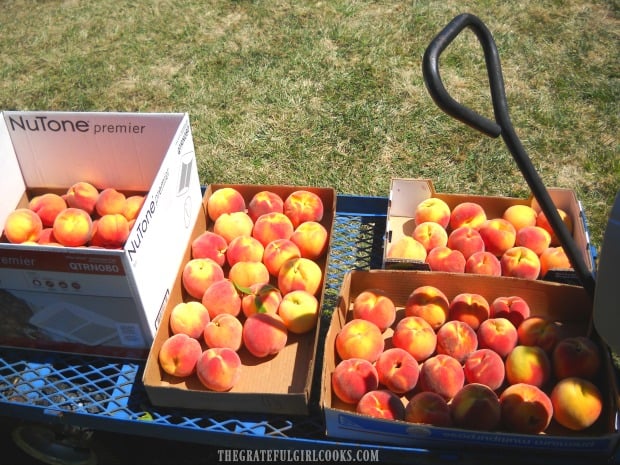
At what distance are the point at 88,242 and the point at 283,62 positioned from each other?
172 cm

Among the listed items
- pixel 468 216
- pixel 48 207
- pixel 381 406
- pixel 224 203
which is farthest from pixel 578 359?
pixel 48 207

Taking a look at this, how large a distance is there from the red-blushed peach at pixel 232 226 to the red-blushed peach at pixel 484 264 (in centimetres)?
64

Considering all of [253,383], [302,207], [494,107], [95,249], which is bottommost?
[253,383]

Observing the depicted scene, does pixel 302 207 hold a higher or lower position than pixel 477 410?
higher

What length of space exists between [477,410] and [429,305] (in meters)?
0.30

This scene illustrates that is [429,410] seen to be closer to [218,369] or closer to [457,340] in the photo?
[457,340]

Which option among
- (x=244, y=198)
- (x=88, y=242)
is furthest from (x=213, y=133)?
(x=88, y=242)

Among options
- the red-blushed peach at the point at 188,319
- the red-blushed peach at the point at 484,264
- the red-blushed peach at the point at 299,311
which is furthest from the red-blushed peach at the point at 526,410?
the red-blushed peach at the point at 188,319

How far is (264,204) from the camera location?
1.77m

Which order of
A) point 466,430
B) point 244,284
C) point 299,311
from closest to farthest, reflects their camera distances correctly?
point 466,430, point 299,311, point 244,284

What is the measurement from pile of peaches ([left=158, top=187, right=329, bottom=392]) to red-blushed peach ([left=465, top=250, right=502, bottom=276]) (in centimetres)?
41

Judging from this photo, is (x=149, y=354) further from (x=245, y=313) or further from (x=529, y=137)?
(x=529, y=137)

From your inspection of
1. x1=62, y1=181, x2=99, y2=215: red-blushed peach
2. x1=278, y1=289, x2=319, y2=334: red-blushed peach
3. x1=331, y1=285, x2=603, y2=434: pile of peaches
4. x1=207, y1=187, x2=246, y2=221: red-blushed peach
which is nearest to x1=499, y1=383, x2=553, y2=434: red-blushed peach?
x1=331, y1=285, x2=603, y2=434: pile of peaches

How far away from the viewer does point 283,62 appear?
10.1ft
